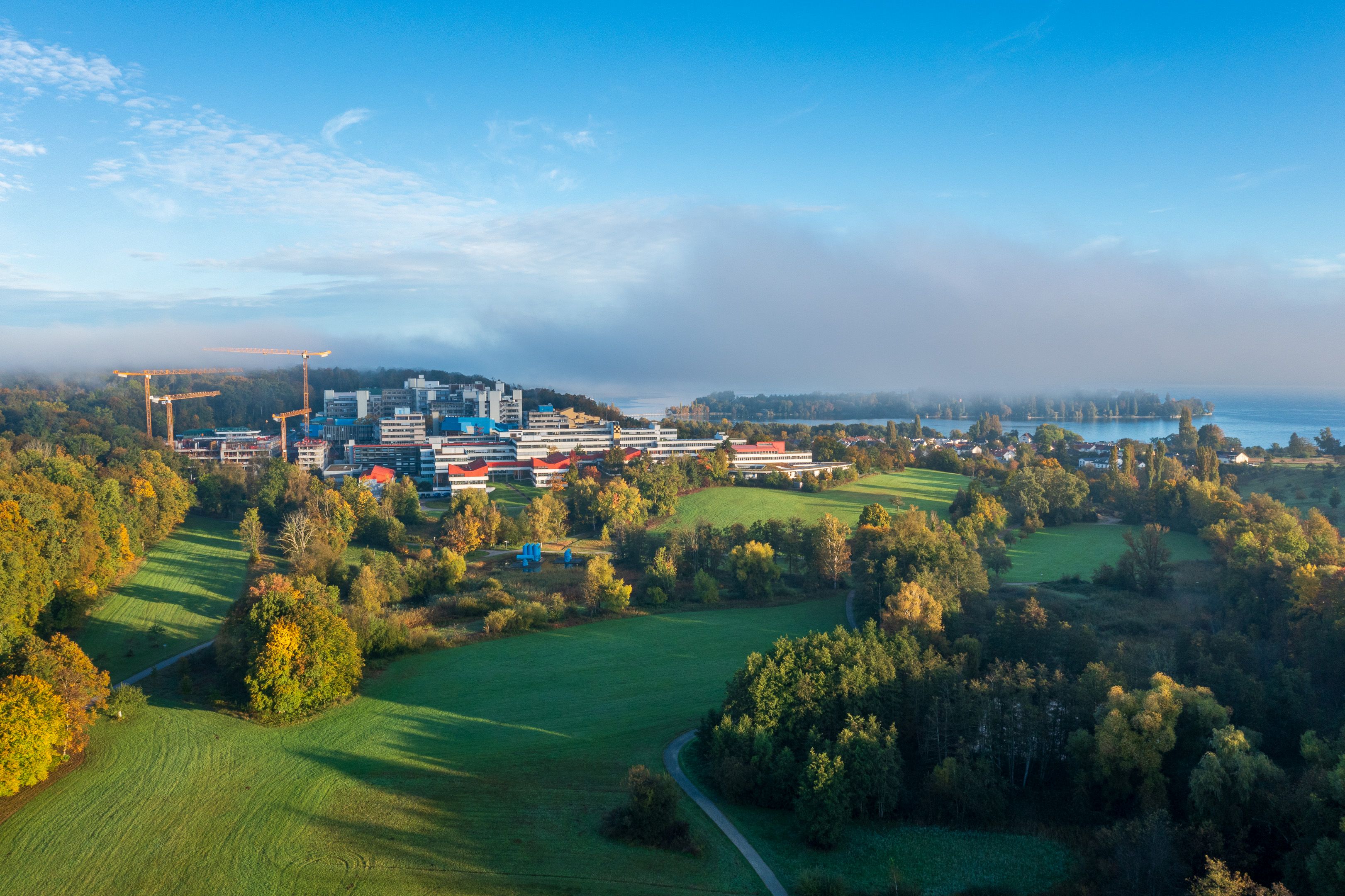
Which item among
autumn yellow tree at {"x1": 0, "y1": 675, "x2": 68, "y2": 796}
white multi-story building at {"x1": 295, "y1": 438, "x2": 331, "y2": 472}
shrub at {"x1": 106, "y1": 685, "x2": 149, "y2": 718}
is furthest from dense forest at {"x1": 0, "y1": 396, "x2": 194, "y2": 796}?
white multi-story building at {"x1": 295, "y1": 438, "x2": 331, "y2": 472}

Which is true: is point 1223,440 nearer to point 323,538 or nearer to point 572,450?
point 572,450

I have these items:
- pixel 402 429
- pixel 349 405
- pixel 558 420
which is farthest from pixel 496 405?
pixel 349 405

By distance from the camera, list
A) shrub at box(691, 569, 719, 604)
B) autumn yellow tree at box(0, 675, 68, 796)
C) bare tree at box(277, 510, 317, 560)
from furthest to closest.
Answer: bare tree at box(277, 510, 317, 560)
shrub at box(691, 569, 719, 604)
autumn yellow tree at box(0, 675, 68, 796)

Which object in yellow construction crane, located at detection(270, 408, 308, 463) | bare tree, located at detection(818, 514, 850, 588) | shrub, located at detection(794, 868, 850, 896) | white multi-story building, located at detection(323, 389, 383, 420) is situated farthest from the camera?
white multi-story building, located at detection(323, 389, 383, 420)

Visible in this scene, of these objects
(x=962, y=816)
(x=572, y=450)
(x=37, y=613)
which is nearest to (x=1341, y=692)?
(x=962, y=816)

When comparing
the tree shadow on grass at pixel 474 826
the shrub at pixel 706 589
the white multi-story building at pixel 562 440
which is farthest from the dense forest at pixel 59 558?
the white multi-story building at pixel 562 440

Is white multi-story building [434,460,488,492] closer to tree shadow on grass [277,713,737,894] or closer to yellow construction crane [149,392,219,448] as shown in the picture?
yellow construction crane [149,392,219,448]

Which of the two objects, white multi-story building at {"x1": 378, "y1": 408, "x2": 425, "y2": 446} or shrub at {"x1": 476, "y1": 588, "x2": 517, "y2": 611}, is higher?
white multi-story building at {"x1": 378, "y1": 408, "x2": 425, "y2": 446}

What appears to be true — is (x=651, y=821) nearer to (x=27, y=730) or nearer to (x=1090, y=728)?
(x=1090, y=728)
